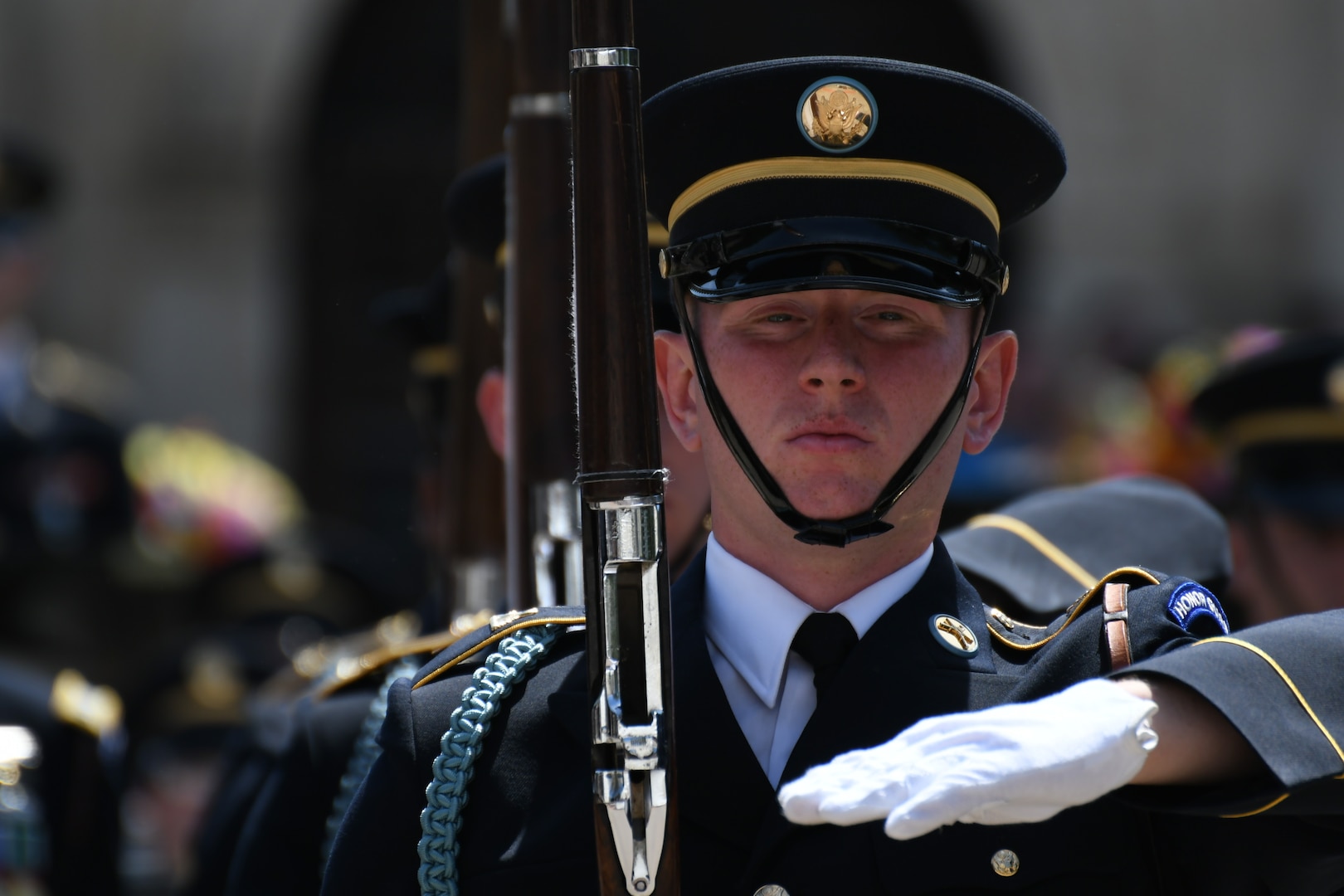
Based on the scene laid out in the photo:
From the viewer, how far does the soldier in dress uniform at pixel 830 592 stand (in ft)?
6.85

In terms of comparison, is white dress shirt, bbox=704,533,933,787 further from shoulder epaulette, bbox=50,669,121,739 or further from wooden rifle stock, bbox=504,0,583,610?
shoulder epaulette, bbox=50,669,121,739

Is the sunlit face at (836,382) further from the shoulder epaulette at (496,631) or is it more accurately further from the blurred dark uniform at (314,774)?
the blurred dark uniform at (314,774)

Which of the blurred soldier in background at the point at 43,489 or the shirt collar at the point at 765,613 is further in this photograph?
the blurred soldier in background at the point at 43,489

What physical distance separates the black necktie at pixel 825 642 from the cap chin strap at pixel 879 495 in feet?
0.31

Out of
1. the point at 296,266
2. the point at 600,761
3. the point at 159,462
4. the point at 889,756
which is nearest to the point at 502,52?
the point at 600,761

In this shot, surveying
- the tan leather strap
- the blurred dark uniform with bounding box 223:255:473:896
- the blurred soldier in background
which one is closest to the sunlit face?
the tan leather strap

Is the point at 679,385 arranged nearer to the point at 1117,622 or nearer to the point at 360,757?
the point at 1117,622

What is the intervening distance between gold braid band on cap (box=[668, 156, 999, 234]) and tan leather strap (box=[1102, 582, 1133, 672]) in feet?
1.60

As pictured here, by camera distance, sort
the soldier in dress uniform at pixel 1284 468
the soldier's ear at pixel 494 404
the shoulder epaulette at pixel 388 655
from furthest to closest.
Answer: the soldier in dress uniform at pixel 1284 468 → the soldier's ear at pixel 494 404 → the shoulder epaulette at pixel 388 655

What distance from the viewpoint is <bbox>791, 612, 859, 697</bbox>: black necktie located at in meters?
2.24


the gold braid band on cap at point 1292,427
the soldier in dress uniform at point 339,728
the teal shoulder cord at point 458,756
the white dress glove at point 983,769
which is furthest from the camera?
the gold braid band on cap at point 1292,427

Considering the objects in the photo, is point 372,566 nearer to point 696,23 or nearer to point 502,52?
point 502,52

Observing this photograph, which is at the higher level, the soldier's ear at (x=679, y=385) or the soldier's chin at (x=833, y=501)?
the soldier's ear at (x=679, y=385)

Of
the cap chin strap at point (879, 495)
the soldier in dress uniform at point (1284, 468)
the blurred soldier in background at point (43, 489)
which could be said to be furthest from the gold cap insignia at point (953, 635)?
the blurred soldier in background at point (43, 489)
